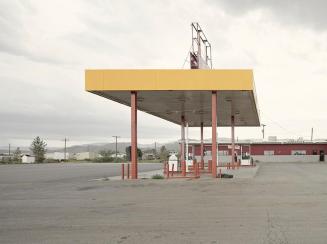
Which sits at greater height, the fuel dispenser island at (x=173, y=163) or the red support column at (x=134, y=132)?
the red support column at (x=134, y=132)

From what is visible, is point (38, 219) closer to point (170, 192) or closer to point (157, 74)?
point (170, 192)

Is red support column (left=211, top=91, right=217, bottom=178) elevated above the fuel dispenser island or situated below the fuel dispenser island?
above

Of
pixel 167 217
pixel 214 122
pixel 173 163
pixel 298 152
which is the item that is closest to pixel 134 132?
Answer: pixel 214 122

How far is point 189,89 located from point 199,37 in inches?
295

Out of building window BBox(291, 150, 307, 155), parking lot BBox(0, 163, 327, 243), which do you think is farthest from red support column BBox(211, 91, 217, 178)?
building window BBox(291, 150, 307, 155)

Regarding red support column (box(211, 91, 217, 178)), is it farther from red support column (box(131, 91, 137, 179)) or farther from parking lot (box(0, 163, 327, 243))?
parking lot (box(0, 163, 327, 243))

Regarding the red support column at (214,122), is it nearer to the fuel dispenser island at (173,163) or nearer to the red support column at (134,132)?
the red support column at (134,132)

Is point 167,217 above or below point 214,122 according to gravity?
below

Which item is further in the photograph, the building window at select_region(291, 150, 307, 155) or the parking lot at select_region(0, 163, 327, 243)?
the building window at select_region(291, 150, 307, 155)

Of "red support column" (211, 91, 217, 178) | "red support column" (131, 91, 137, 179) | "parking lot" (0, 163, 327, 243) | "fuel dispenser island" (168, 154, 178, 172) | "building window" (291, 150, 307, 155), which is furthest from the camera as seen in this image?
"building window" (291, 150, 307, 155)

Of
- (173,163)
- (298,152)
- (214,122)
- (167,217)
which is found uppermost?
(214,122)

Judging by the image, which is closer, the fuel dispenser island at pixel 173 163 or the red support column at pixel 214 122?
the red support column at pixel 214 122

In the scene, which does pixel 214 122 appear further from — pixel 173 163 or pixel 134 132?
pixel 173 163

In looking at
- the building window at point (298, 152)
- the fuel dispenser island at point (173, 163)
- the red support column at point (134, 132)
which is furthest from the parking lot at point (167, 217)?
the building window at point (298, 152)
